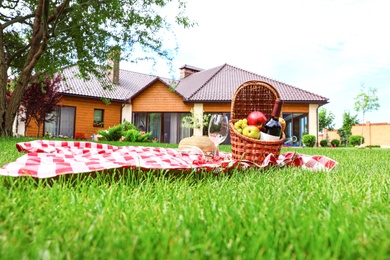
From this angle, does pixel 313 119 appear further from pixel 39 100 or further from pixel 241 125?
pixel 241 125

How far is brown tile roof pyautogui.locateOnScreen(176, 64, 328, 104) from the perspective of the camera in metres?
20.1

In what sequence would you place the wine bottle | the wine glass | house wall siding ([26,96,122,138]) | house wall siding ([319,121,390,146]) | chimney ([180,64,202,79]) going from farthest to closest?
house wall siding ([319,121,390,146]) < chimney ([180,64,202,79]) < house wall siding ([26,96,122,138]) < the wine glass < the wine bottle

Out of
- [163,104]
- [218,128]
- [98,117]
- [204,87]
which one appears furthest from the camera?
[163,104]

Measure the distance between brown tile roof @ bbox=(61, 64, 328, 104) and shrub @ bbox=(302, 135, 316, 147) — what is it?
2356 mm

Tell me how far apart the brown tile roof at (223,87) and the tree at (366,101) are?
1691cm

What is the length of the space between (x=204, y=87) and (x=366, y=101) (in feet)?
72.5

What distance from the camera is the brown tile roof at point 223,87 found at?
2011cm

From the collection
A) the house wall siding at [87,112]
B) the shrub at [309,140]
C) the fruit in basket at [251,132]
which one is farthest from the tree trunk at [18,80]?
the shrub at [309,140]

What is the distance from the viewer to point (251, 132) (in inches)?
121

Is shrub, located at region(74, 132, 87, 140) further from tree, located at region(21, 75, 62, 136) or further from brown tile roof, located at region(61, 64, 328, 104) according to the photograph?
tree, located at region(21, 75, 62, 136)

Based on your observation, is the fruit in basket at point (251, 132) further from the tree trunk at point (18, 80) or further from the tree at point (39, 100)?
the tree at point (39, 100)

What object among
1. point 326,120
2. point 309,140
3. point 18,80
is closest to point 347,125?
point 326,120

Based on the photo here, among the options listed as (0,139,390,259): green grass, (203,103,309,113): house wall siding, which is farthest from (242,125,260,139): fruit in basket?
(203,103,309,113): house wall siding

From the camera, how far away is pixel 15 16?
11.1 metres
